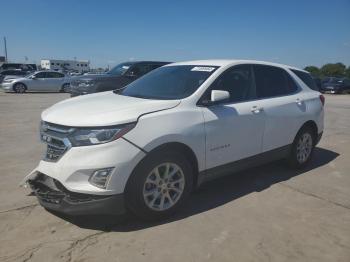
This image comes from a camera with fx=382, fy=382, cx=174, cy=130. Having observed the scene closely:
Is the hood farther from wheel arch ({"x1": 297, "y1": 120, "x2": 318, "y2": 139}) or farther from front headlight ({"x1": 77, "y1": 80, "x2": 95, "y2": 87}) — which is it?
front headlight ({"x1": 77, "y1": 80, "x2": 95, "y2": 87})

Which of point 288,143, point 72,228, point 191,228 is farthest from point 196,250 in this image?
point 288,143

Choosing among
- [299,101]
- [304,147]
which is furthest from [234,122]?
[304,147]

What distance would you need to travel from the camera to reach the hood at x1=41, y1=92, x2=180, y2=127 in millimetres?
3756

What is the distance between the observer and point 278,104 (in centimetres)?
551

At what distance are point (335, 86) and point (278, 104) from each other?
28.5 metres

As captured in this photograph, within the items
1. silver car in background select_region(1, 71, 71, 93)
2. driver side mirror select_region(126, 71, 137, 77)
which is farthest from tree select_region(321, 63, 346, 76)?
driver side mirror select_region(126, 71, 137, 77)

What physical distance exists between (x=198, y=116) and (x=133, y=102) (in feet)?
2.46

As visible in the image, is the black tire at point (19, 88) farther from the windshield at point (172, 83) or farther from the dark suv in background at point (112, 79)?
the windshield at point (172, 83)

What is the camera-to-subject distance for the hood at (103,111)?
376cm

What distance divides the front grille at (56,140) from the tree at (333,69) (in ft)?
188

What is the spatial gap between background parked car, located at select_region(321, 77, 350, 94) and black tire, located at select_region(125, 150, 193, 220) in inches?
1197

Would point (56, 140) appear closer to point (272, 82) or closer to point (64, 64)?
point (272, 82)

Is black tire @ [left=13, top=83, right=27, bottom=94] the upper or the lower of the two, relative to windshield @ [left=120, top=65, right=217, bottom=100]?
lower

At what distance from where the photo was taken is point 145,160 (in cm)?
385
